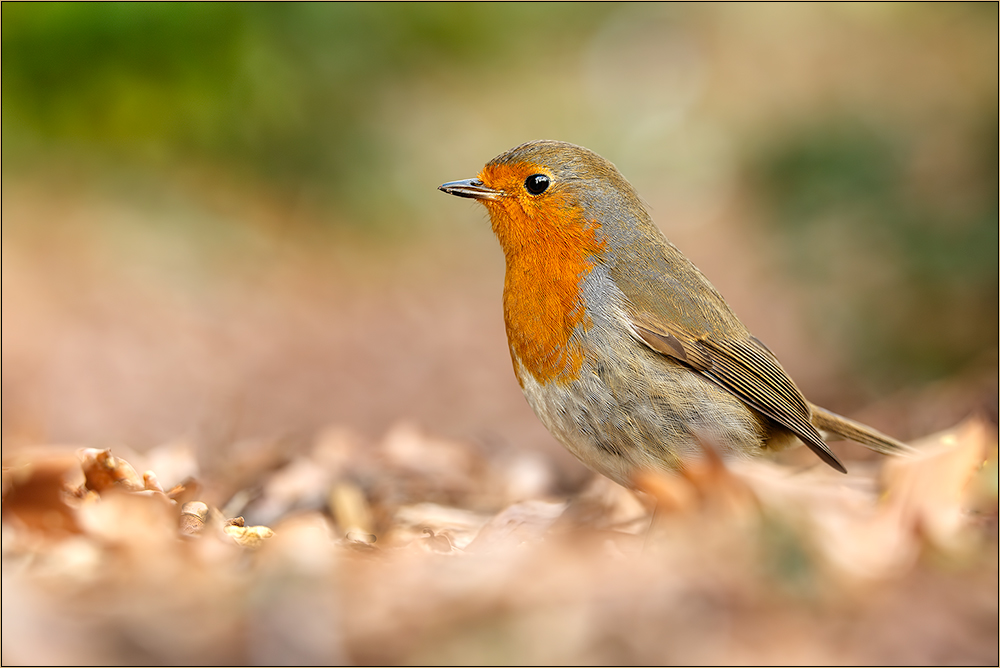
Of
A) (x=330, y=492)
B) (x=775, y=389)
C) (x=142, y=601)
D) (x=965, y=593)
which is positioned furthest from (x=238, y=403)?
(x=965, y=593)

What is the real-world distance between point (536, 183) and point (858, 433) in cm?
167

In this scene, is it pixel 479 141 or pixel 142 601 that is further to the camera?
pixel 479 141

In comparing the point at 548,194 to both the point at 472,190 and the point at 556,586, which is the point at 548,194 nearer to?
the point at 472,190

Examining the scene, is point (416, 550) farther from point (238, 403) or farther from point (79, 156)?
point (79, 156)

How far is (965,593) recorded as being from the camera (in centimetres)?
175

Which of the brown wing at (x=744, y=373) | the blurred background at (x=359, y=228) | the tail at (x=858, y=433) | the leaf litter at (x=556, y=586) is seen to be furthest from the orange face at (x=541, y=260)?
the blurred background at (x=359, y=228)

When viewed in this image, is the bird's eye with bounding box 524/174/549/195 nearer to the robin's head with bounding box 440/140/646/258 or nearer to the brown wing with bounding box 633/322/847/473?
the robin's head with bounding box 440/140/646/258

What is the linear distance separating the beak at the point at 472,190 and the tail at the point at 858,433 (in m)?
1.57

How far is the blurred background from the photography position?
5387 millimetres

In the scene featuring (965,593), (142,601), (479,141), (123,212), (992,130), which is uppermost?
(479,141)

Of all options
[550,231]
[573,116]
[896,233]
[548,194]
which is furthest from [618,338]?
[573,116]

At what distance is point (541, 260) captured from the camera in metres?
3.27

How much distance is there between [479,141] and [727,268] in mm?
3356

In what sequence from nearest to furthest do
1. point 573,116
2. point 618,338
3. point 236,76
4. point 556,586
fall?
point 556,586 → point 618,338 → point 236,76 → point 573,116
